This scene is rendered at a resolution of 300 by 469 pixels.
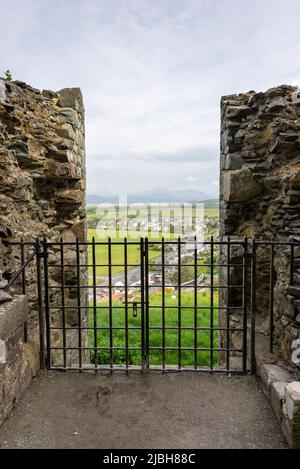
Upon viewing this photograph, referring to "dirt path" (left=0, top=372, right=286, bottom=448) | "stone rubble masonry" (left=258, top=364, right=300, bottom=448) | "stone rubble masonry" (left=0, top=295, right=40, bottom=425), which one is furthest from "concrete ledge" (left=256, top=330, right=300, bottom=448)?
"stone rubble masonry" (left=0, top=295, right=40, bottom=425)

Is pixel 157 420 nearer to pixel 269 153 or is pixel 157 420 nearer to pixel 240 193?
pixel 240 193

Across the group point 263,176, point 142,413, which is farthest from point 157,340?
point 263,176

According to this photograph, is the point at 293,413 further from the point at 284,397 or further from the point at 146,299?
the point at 146,299

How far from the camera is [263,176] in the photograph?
477cm

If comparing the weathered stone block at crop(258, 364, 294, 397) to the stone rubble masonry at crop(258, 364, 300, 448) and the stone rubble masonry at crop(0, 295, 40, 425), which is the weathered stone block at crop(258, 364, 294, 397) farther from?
the stone rubble masonry at crop(0, 295, 40, 425)

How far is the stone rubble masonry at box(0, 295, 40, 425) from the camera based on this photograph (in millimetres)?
2841

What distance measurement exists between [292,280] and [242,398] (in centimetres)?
138

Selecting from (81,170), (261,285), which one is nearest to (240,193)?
(261,285)

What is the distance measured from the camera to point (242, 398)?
130 inches

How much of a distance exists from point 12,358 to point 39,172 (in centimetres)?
250

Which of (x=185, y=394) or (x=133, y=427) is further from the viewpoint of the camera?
(x=185, y=394)

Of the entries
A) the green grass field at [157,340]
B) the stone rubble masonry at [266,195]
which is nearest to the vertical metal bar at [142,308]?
the green grass field at [157,340]

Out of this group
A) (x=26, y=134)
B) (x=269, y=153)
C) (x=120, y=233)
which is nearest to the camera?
(x=26, y=134)

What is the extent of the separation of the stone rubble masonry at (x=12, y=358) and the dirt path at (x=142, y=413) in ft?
0.48
